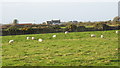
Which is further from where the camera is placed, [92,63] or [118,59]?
[118,59]

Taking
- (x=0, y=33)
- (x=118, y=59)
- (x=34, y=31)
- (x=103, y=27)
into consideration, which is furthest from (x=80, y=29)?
(x=118, y=59)

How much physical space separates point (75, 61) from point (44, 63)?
1618 millimetres

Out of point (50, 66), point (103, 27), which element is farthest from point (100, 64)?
point (103, 27)

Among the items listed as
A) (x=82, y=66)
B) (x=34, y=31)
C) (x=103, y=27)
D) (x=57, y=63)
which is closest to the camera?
(x=82, y=66)

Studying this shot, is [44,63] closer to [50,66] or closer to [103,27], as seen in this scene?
[50,66]

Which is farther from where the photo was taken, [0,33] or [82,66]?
[0,33]

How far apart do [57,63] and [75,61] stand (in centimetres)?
103

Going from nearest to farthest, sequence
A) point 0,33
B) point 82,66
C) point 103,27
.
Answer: point 82,66, point 0,33, point 103,27

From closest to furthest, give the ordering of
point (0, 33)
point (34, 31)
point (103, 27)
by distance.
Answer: point (0, 33) < point (34, 31) < point (103, 27)

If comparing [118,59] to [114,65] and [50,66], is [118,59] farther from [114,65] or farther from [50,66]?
[50,66]

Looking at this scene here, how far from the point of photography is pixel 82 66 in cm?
1072

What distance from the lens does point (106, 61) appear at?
11656mm

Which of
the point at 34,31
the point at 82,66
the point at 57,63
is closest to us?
the point at 82,66

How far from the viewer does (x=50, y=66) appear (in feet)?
35.9
